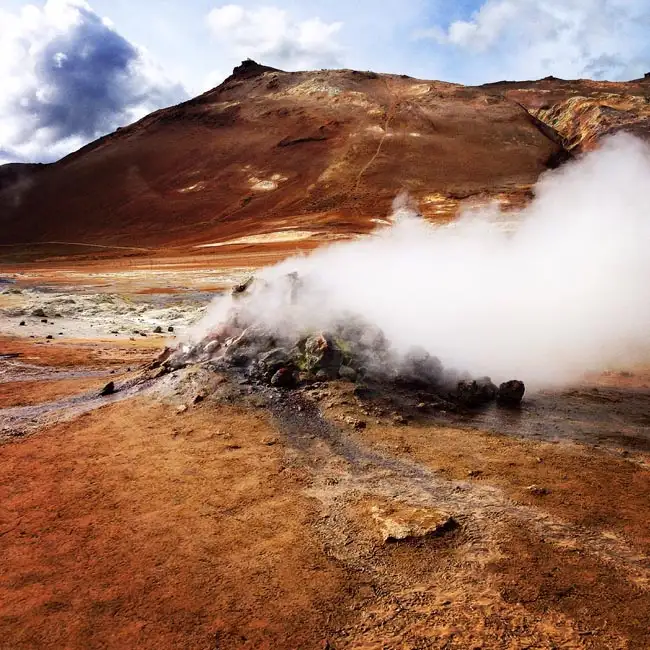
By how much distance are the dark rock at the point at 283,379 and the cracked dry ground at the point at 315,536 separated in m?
0.54

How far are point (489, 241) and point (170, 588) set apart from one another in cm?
995

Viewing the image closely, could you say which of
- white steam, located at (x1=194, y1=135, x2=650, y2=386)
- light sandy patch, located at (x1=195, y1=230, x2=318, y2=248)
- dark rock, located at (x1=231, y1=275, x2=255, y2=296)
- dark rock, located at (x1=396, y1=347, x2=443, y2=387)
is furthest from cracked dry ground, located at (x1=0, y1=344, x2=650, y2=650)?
light sandy patch, located at (x1=195, y1=230, x2=318, y2=248)

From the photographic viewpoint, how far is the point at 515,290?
982 centimetres

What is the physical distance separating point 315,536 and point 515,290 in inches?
296

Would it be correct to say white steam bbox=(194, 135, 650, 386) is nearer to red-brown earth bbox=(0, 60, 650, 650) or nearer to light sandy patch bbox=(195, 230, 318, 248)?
red-brown earth bbox=(0, 60, 650, 650)

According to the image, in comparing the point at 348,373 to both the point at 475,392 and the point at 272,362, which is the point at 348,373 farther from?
the point at 475,392

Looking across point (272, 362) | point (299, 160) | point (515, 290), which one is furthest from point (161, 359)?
point (299, 160)

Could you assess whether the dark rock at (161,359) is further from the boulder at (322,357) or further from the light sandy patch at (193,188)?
the light sandy patch at (193,188)

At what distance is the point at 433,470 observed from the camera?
457 cm

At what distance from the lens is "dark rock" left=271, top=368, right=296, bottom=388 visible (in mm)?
6320

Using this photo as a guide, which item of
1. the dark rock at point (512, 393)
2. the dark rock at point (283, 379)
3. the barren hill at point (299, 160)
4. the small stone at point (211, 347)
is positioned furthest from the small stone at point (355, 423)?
the barren hill at point (299, 160)

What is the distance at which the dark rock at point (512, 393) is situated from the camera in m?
6.27

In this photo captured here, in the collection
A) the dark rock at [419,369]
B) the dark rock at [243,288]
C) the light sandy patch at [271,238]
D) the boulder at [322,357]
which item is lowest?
the dark rock at [419,369]

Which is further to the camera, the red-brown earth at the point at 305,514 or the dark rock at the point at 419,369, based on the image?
the dark rock at the point at 419,369
